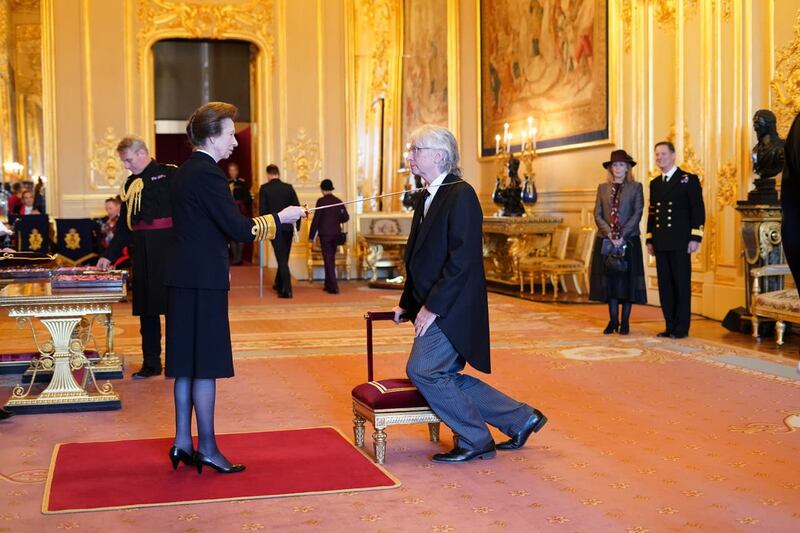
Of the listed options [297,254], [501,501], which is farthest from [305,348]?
[297,254]

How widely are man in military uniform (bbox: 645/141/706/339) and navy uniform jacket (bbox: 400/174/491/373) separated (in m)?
4.54

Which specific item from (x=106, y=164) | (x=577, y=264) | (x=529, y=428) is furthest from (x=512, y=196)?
(x=529, y=428)

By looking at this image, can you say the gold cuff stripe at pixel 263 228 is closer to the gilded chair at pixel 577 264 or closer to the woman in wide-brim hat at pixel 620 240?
the woman in wide-brim hat at pixel 620 240

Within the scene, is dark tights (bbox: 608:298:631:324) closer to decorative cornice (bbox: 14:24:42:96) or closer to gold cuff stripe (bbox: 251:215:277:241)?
gold cuff stripe (bbox: 251:215:277:241)

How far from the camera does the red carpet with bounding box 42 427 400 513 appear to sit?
13.6 ft

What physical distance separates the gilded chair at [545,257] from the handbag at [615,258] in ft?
12.8

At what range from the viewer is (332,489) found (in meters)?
4.22

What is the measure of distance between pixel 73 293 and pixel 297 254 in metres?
10.7

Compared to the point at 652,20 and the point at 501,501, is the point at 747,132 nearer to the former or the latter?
the point at 652,20

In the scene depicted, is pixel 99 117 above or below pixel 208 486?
above

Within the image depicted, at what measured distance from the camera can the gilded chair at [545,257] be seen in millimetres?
12977

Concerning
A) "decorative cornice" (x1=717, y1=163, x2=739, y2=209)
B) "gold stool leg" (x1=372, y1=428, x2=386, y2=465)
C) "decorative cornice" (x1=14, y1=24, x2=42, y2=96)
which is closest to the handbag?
"decorative cornice" (x1=717, y1=163, x2=739, y2=209)

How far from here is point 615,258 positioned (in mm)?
8859

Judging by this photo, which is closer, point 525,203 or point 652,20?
point 652,20
